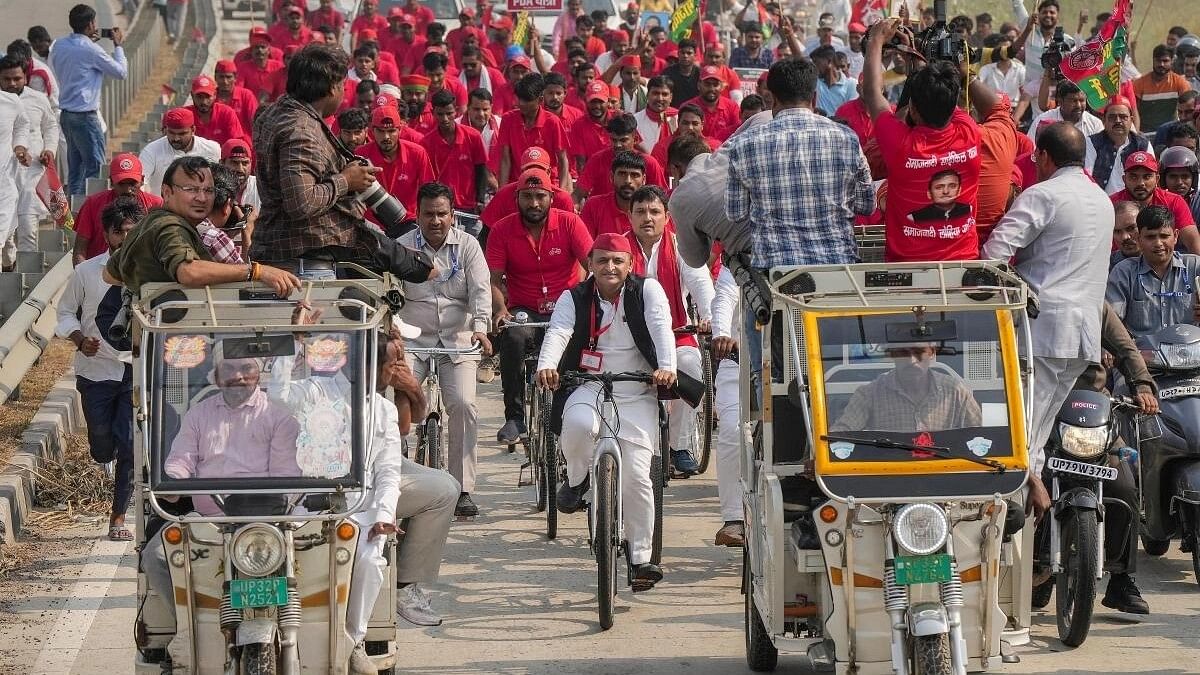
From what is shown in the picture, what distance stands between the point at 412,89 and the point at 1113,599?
1129 cm

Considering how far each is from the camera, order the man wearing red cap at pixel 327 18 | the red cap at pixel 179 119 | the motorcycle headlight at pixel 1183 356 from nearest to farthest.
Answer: the motorcycle headlight at pixel 1183 356, the red cap at pixel 179 119, the man wearing red cap at pixel 327 18

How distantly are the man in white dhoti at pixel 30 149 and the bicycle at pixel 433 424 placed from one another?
7522mm

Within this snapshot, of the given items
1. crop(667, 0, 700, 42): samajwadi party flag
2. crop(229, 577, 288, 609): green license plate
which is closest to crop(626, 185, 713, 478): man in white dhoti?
crop(229, 577, 288, 609): green license plate

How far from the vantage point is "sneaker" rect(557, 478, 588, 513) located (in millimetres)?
10070

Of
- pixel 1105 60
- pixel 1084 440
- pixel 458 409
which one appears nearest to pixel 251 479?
pixel 1084 440

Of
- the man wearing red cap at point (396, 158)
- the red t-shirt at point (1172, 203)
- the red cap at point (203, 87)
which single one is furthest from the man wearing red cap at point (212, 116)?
the red t-shirt at point (1172, 203)

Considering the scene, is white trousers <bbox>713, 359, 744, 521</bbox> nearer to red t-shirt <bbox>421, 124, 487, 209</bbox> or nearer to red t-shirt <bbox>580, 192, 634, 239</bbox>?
red t-shirt <bbox>580, 192, 634, 239</bbox>

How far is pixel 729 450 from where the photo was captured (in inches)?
393

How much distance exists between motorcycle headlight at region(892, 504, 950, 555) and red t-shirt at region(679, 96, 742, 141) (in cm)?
1153

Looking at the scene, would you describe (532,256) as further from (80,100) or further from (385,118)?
(80,100)

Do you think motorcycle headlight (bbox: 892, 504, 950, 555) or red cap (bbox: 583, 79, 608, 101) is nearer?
motorcycle headlight (bbox: 892, 504, 950, 555)

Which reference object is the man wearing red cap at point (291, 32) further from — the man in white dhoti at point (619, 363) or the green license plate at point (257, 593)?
the green license plate at point (257, 593)

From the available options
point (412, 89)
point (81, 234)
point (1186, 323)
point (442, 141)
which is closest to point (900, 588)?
point (1186, 323)

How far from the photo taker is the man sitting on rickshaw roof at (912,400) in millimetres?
7246
